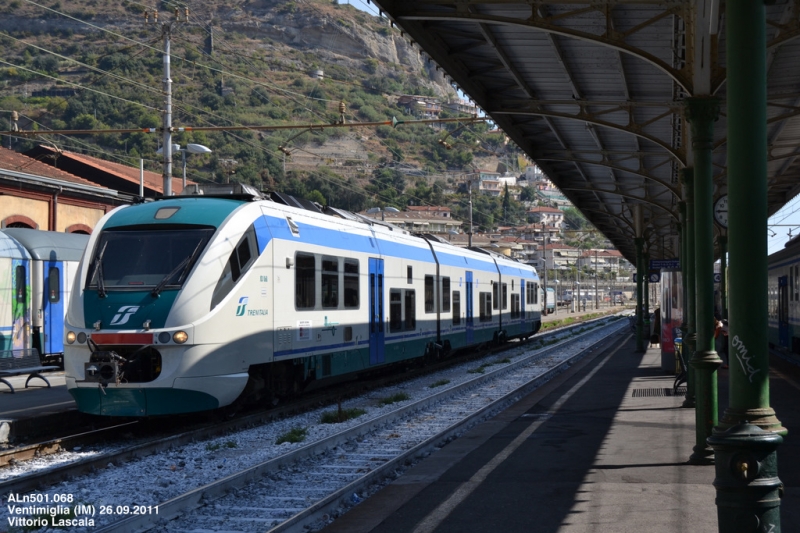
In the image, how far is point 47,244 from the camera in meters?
23.6

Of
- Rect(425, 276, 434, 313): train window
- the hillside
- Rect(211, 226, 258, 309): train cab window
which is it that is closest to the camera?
Rect(211, 226, 258, 309): train cab window

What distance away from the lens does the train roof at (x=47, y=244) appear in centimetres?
2297

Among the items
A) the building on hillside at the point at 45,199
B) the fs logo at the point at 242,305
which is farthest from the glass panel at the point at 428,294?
the building on hillside at the point at 45,199

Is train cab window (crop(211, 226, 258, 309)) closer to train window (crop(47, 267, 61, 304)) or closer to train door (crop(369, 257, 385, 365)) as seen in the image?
train door (crop(369, 257, 385, 365))

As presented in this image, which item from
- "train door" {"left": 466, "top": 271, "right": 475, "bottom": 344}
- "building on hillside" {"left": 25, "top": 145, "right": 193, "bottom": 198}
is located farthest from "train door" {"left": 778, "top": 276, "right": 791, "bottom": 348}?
"building on hillside" {"left": 25, "top": 145, "right": 193, "bottom": 198}

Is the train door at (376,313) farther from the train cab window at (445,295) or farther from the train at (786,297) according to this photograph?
the train at (786,297)

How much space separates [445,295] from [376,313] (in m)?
6.39

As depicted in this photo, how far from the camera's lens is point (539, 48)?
40.6ft

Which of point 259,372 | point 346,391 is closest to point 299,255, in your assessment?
point 259,372

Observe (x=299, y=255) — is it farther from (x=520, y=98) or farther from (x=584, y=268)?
(x=584, y=268)

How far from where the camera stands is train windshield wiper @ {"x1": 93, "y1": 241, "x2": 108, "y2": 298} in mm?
12711

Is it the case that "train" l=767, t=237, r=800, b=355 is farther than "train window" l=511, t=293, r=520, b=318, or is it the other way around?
"train window" l=511, t=293, r=520, b=318

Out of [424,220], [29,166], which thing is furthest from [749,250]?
[424,220]

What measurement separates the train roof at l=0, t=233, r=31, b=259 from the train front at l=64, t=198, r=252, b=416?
963cm
